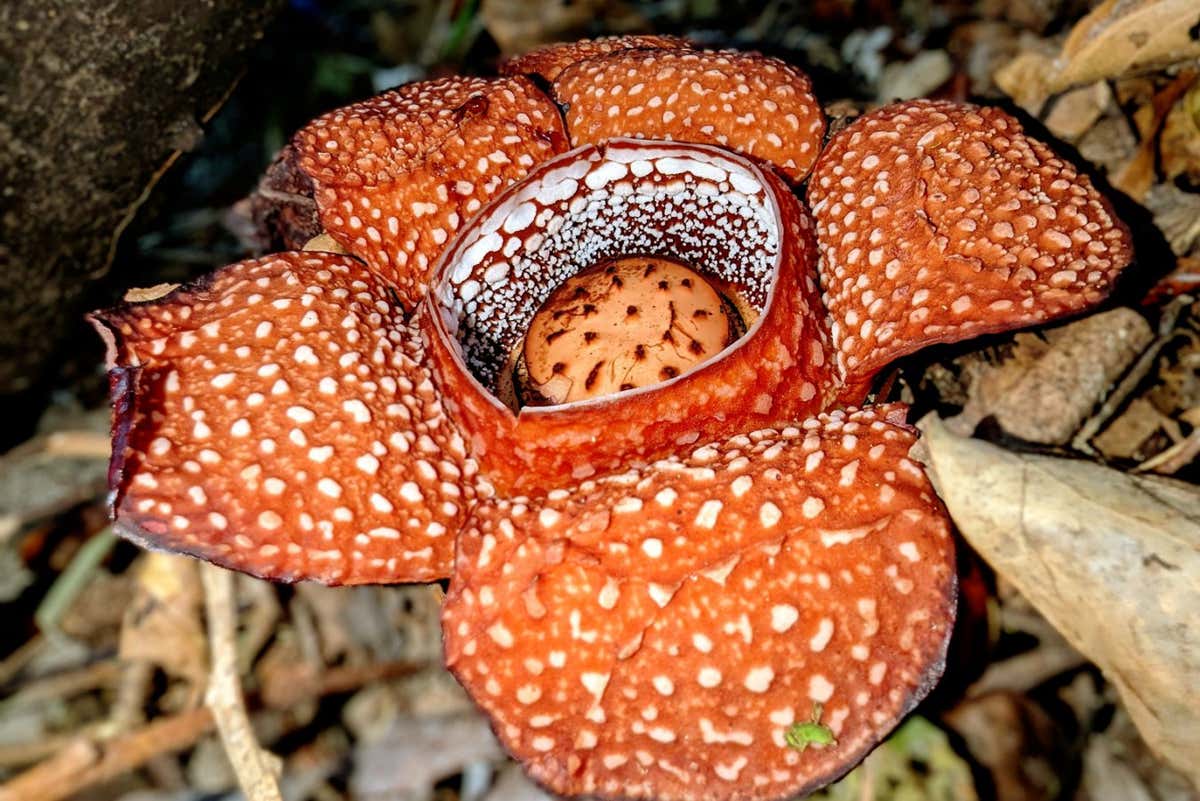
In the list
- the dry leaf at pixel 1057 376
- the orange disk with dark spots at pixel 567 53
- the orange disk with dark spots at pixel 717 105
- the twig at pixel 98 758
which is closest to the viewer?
the orange disk with dark spots at pixel 717 105

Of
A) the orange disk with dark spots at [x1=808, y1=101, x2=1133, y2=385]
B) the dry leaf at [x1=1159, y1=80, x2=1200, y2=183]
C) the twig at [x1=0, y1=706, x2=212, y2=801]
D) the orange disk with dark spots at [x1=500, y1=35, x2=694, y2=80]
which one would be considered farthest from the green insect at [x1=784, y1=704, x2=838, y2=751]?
the twig at [x1=0, y1=706, x2=212, y2=801]

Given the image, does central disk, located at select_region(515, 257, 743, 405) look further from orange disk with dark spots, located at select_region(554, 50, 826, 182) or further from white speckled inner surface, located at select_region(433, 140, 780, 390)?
orange disk with dark spots, located at select_region(554, 50, 826, 182)

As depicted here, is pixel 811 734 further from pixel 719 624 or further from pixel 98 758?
pixel 98 758

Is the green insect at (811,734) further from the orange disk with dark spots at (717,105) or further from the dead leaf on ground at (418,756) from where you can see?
the dead leaf on ground at (418,756)

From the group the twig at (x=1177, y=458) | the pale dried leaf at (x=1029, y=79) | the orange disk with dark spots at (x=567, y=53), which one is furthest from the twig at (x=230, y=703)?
the pale dried leaf at (x=1029, y=79)

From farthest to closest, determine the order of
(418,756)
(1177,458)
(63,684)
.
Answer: (63,684) < (418,756) < (1177,458)

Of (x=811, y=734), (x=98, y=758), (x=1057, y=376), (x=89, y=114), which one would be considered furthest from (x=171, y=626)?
(x=1057, y=376)

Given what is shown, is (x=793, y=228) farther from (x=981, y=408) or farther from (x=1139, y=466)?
(x=1139, y=466)
